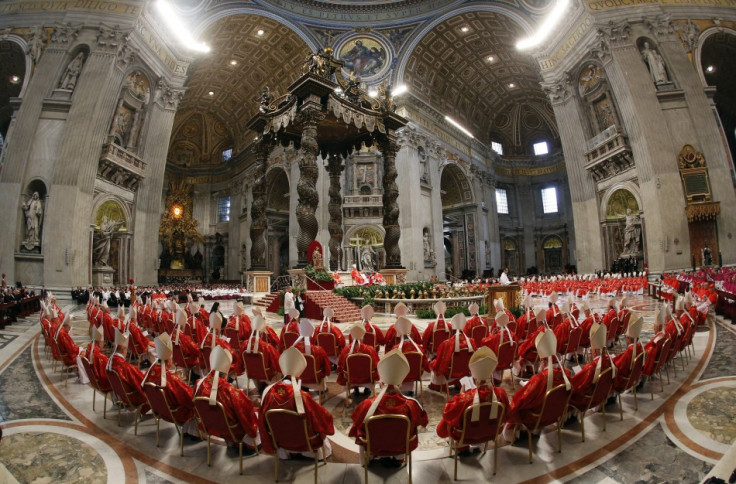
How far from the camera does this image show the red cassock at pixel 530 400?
2.82 meters

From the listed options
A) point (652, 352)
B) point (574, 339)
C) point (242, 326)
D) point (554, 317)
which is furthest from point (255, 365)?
point (554, 317)

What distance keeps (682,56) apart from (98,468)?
23138 millimetres

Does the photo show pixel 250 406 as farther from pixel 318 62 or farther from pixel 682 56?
pixel 682 56

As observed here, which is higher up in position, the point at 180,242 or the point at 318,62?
the point at 318,62

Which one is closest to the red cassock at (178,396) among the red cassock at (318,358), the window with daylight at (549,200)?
the red cassock at (318,358)

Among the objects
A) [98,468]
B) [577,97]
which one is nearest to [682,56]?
[577,97]

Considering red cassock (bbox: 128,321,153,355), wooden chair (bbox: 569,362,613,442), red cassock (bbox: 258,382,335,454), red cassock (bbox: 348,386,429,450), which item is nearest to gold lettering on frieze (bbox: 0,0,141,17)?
red cassock (bbox: 128,321,153,355)

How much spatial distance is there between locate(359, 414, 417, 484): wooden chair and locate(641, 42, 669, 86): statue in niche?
20.4m

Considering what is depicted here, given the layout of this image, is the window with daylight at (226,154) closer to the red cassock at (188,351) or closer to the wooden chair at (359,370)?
the red cassock at (188,351)

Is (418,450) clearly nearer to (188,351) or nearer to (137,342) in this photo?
(188,351)

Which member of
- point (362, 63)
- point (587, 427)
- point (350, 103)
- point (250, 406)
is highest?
point (362, 63)

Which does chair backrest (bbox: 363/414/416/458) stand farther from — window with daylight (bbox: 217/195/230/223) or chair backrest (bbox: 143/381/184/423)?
window with daylight (bbox: 217/195/230/223)

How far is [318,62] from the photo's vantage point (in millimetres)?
11656

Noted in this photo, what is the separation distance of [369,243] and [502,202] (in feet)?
54.8
